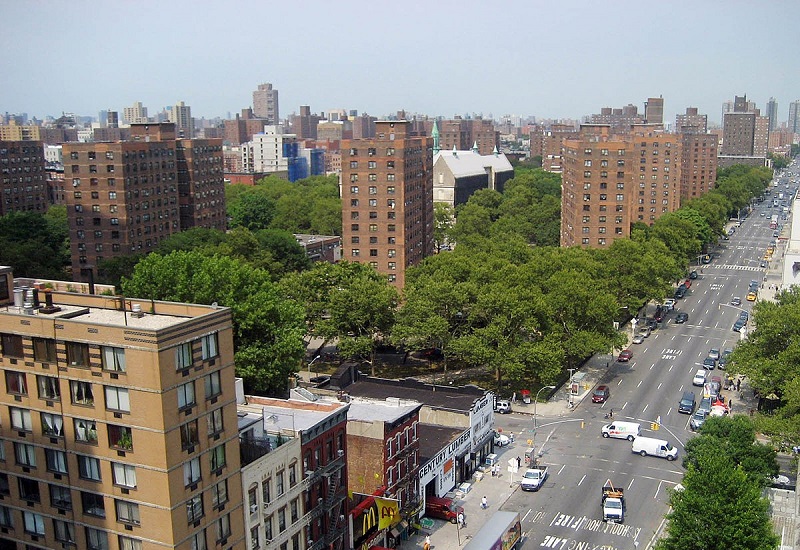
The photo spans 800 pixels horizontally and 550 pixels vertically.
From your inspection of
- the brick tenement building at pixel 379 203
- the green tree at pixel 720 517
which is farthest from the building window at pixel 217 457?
the brick tenement building at pixel 379 203

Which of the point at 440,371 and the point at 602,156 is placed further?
the point at 602,156

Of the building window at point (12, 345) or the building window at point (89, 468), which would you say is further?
the building window at point (12, 345)

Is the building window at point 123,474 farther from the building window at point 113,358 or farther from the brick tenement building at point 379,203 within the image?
the brick tenement building at point 379,203

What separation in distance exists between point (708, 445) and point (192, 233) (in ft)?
291

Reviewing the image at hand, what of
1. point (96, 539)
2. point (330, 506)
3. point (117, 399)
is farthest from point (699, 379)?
point (117, 399)

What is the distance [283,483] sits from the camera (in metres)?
44.6

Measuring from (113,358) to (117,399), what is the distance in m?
1.92

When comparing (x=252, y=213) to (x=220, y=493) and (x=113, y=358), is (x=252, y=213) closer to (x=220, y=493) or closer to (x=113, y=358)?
(x=220, y=493)

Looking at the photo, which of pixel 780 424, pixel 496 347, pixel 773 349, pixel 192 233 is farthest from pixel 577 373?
pixel 192 233

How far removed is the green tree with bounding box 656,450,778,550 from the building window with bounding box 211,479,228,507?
2562 cm

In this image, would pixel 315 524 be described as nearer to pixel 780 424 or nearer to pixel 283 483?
pixel 283 483

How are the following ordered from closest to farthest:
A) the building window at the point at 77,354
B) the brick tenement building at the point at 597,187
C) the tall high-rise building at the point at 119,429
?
1. the tall high-rise building at the point at 119,429
2. the building window at the point at 77,354
3. the brick tenement building at the point at 597,187

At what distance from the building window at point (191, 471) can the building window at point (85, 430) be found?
14.8 feet

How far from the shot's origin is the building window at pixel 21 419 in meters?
38.8
